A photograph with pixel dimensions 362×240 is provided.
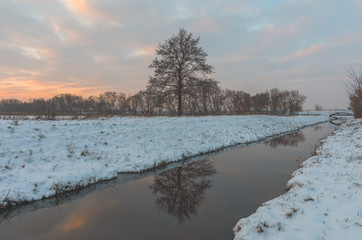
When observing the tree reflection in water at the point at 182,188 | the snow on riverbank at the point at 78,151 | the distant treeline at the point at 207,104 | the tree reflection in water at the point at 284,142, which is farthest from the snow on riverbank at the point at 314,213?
the distant treeline at the point at 207,104

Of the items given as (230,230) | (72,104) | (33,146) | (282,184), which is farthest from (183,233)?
(72,104)

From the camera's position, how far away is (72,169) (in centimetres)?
757

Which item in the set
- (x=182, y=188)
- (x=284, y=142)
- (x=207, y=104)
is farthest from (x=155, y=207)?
(x=207, y=104)

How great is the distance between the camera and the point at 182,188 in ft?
22.7

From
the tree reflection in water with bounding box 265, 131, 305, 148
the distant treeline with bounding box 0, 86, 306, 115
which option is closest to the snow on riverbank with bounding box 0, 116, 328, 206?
the tree reflection in water with bounding box 265, 131, 305, 148

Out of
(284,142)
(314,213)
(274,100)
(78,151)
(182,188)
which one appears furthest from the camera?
(274,100)

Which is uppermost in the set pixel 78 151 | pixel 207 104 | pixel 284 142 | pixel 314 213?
pixel 207 104

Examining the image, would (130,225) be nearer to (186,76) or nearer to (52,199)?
(52,199)

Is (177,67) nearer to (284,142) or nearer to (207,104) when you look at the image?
(284,142)

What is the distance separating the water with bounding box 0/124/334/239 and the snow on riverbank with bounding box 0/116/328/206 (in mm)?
657

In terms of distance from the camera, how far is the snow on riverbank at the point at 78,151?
645 centimetres

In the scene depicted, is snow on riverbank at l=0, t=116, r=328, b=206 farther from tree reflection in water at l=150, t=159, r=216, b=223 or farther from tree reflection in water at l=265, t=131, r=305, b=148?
tree reflection in water at l=265, t=131, r=305, b=148

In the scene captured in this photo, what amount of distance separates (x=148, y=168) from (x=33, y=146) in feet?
18.6

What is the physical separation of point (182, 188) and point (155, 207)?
1604 mm
